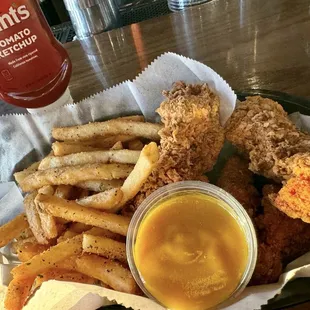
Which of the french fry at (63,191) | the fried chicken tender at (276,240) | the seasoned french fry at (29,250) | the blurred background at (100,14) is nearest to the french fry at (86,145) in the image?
the french fry at (63,191)

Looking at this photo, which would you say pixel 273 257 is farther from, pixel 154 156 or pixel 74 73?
pixel 74 73

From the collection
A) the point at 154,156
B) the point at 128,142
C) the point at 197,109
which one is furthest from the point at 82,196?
the point at 197,109

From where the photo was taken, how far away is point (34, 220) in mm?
1461

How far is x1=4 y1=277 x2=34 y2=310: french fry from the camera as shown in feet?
4.27

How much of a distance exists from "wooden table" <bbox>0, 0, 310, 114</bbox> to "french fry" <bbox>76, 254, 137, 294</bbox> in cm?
107

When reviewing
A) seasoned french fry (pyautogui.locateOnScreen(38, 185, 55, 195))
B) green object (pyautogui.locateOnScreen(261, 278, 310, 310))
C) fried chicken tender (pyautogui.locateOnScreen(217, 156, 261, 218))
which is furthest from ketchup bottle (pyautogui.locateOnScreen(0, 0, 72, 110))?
green object (pyautogui.locateOnScreen(261, 278, 310, 310))

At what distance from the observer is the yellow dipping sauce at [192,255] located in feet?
4.04

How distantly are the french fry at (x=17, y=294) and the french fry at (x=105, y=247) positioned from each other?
21cm

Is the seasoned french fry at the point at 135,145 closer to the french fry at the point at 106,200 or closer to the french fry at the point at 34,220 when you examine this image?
the french fry at the point at 106,200

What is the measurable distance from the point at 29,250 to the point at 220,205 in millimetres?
627

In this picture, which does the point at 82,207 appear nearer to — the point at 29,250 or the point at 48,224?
the point at 48,224

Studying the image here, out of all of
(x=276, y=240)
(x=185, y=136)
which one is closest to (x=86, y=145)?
(x=185, y=136)

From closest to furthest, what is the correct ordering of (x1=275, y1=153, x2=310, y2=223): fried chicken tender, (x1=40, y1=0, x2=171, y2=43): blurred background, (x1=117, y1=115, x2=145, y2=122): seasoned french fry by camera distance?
(x1=275, y1=153, x2=310, y2=223): fried chicken tender < (x1=117, y1=115, x2=145, y2=122): seasoned french fry < (x1=40, y1=0, x2=171, y2=43): blurred background

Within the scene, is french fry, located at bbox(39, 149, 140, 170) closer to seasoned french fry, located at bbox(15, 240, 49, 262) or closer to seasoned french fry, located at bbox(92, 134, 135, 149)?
seasoned french fry, located at bbox(92, 134, 135, 149)
